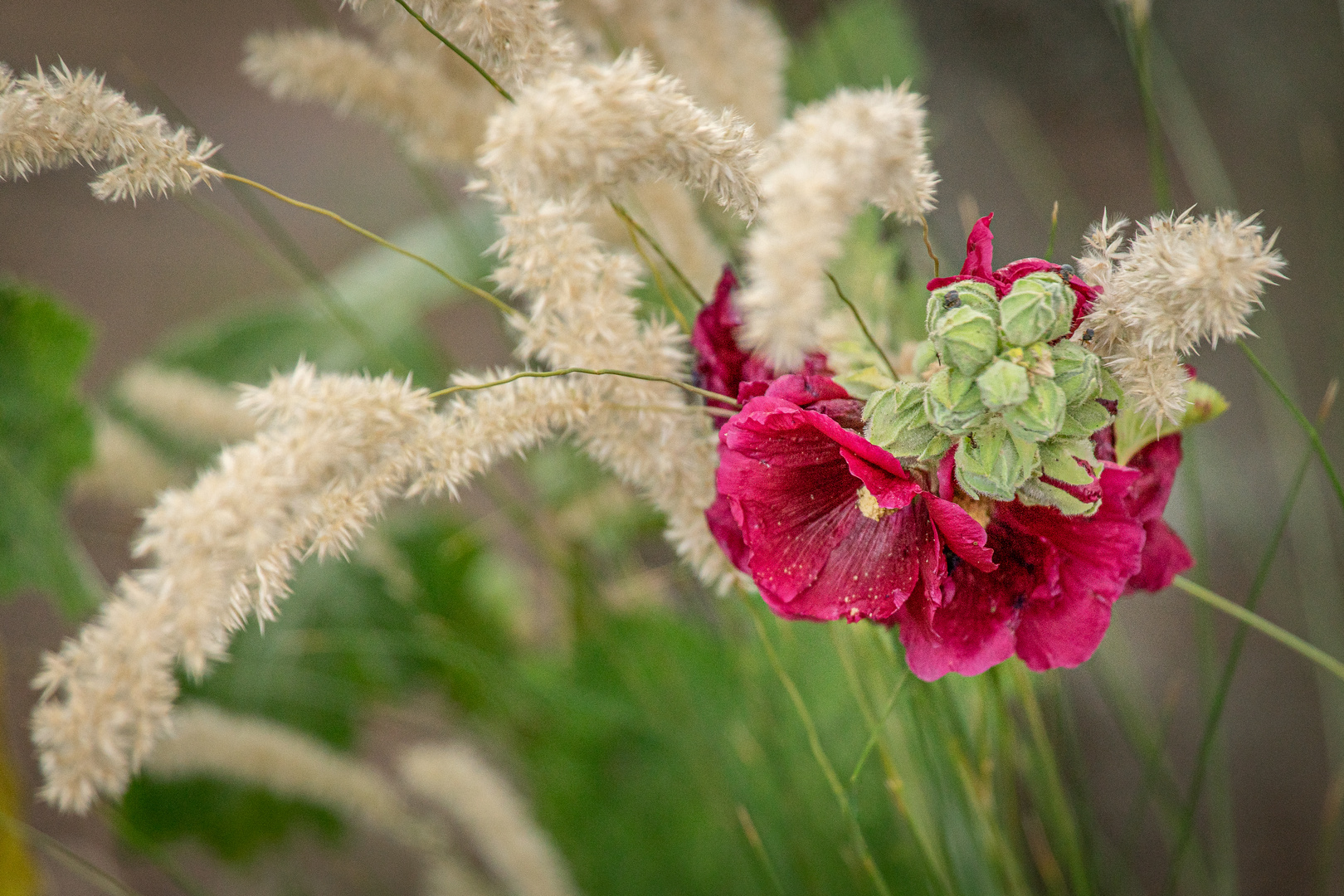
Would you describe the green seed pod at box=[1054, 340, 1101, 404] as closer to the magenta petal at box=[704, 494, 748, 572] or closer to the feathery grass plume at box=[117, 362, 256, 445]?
the magenta petal at box=[704, 494, 748, 572]

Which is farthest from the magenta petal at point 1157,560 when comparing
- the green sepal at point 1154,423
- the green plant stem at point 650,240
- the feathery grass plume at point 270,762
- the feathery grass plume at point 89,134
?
the feathery grass plume at point 270,762

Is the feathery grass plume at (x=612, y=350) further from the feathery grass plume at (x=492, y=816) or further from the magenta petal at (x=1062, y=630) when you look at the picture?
the feathery grass plume at (x=492, y=816)

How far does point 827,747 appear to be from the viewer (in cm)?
48

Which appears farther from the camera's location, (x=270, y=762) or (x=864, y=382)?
(x=270, y=762)

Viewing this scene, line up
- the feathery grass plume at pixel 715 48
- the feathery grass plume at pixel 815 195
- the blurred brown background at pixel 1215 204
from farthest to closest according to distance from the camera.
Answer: the blurred brown background at pixel 1215 204
the feathery grass plume at pixel 715 48
the feathery grass plume at pixel 815 195

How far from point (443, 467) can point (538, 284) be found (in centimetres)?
5

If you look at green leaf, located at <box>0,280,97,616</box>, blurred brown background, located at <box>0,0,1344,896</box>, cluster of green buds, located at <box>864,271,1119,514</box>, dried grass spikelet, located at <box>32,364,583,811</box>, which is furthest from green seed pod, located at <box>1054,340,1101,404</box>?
green leaf, located at <box>0,280,97,616</box>

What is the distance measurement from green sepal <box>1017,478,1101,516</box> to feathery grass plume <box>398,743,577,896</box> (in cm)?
37

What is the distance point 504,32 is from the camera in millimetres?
193

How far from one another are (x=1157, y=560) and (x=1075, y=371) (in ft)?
0.28

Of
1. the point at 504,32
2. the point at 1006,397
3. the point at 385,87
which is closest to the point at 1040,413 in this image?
the point at 1006,397

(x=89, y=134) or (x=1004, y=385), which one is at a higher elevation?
(x=89, y=134)

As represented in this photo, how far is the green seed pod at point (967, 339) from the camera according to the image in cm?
16

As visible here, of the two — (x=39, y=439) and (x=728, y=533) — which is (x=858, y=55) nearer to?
(x=728, y=533)
